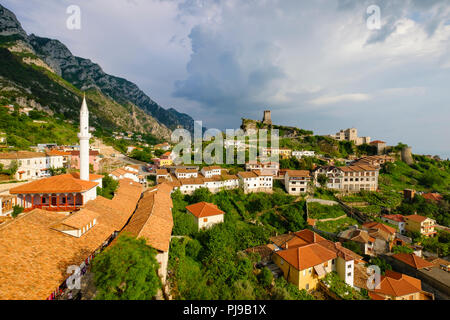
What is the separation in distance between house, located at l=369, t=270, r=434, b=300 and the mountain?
101 meters

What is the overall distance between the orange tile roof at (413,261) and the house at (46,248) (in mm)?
31335

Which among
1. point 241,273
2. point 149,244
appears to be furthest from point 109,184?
point 241,273

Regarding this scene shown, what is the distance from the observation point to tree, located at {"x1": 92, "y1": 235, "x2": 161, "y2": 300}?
27.6 feet

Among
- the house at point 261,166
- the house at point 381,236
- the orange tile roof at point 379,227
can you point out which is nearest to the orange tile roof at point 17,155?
the house at point 261,166

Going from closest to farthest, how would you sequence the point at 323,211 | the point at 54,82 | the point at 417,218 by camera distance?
the point at 417,218 → the point at 323,211 → the point at 54,82

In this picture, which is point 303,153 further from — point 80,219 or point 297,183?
point 80,219

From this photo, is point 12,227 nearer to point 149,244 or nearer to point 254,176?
point 149,244

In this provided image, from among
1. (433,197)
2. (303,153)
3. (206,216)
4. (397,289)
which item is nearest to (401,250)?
(397,289)

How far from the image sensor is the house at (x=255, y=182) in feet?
131

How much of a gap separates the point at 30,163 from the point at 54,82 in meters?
102

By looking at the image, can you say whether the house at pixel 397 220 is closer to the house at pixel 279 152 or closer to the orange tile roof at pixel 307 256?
the orange tile roof at pixel 307 256

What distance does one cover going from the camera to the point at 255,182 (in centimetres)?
4066

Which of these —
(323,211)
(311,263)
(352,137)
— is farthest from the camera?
(352,137)

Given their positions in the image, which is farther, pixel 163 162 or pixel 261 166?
pixel 163 162
